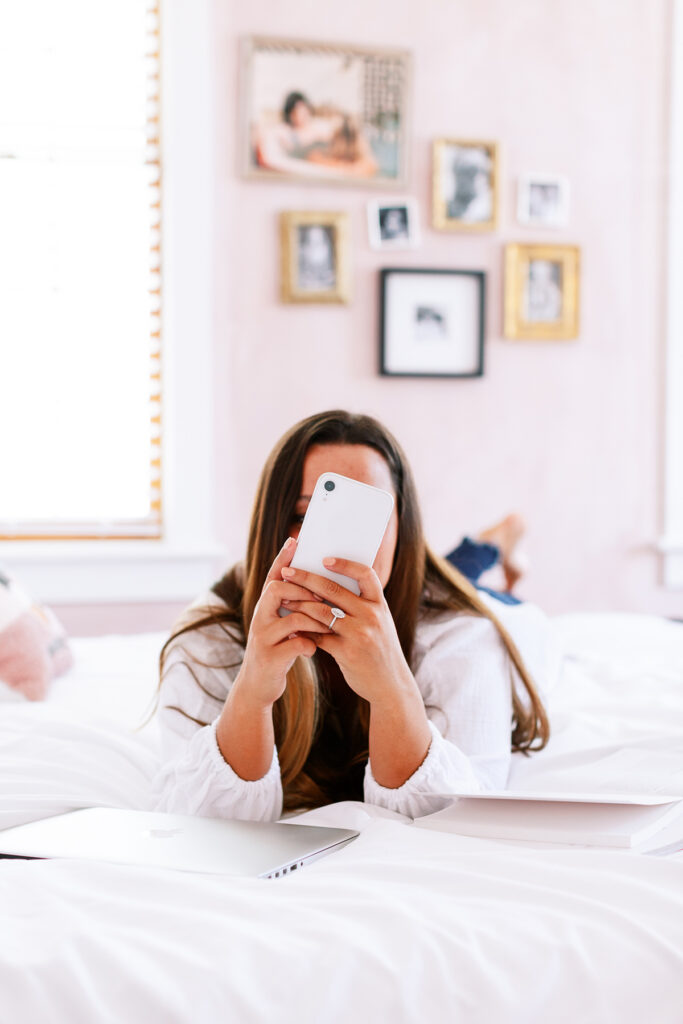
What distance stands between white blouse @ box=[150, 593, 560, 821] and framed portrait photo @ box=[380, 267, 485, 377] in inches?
61.6

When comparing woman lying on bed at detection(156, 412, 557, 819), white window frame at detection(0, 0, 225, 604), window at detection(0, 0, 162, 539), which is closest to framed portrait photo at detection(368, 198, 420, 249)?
white window frame at detection(0, 0, 225, 604)

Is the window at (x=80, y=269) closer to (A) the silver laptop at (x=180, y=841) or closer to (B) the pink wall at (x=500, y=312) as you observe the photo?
(B) the pink wall at (x=500, y=312)

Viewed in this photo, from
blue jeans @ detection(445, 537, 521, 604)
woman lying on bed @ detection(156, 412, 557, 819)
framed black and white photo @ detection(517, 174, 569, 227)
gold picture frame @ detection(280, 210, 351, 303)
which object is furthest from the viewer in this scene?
framed black and white photo @ detection(517, 174, 569, 227)

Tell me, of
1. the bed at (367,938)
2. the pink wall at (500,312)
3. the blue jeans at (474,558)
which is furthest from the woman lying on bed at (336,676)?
the pink wall at (500,312)

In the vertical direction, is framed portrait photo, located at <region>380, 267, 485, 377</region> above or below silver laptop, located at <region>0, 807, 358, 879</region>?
above

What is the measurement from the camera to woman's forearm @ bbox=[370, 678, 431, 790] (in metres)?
0.92

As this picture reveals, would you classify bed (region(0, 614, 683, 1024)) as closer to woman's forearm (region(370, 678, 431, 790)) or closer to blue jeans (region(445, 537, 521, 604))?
woman's forearm (region(370, 678, 431, 790))

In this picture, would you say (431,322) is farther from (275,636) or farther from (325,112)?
(275,636)

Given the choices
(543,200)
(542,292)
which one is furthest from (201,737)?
(543,200)

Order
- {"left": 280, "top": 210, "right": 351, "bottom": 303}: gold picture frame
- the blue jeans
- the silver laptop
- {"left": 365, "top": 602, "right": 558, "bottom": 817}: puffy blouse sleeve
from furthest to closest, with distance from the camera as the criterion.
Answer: {"left": 280, "top": 210, "right": 351, "bottom": 303}: gold picture frame < the blue jeans < {"left": 365, "top": 602, "right": 558, "bottom": 817}: puffy blouse sleeve < the silver laptop

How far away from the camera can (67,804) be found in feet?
3.23

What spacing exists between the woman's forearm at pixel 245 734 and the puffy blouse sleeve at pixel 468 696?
0.36 ft

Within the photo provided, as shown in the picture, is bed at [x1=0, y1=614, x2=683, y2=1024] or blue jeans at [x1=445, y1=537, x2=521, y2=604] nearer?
bed at [x1=0, y1=614, x2=683, y2=1024]

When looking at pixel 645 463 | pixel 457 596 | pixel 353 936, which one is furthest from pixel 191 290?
pixel 353 936
